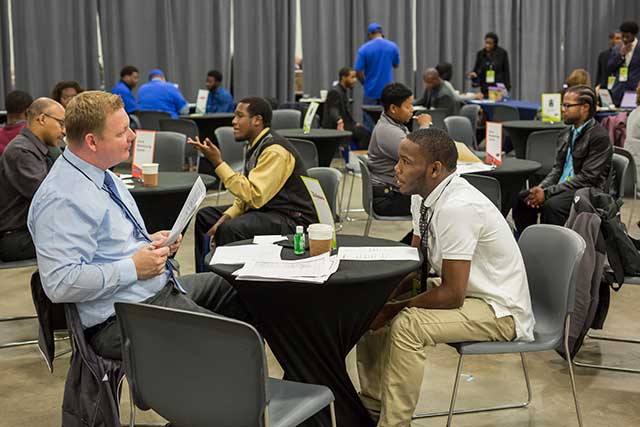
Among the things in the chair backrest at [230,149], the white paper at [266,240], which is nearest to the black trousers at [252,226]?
the white paper at [266,240]

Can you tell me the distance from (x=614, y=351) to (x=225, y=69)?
834 cm

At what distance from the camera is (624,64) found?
995 centimetres

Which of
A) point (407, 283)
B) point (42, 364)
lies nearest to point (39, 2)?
point (42, 364)

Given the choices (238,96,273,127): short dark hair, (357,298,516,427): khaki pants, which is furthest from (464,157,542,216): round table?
(357,298,516,427): khaki pants

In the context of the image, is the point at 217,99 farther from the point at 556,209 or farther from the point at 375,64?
the point at 556,209

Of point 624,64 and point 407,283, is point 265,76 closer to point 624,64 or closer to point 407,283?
point 624,64

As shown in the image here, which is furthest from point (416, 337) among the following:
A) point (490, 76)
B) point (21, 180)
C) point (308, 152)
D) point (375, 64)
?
point (490, 76)

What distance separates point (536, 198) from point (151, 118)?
4916 millimetres

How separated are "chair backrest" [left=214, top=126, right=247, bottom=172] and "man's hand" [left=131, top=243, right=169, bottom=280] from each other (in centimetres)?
422

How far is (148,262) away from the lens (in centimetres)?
254

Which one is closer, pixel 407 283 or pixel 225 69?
pixel 407 283

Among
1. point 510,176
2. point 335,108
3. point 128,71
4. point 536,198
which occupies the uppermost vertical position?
point 128,71

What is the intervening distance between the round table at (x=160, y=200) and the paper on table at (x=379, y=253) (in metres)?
1.57

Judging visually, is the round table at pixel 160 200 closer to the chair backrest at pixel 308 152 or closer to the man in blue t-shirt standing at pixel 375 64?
the chair backrest at pixel 308 152
